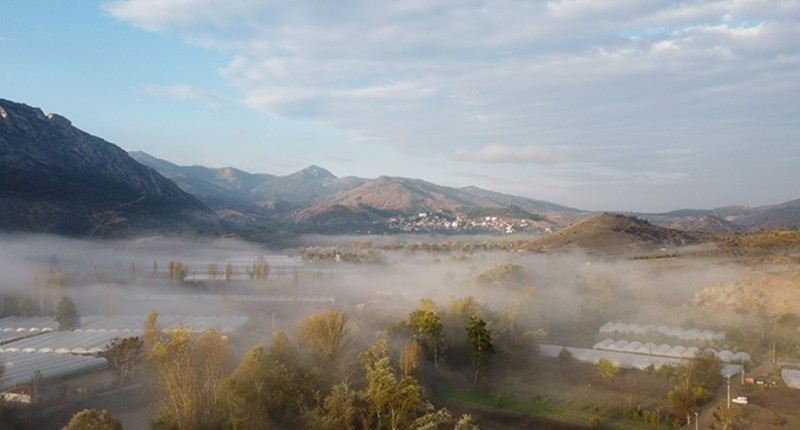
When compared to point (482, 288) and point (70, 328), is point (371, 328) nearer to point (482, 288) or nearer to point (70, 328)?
point (482, 288)

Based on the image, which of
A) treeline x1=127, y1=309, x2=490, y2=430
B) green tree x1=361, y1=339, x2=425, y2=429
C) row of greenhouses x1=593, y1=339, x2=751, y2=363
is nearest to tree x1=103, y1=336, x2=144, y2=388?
treeline x1=127, y1=309, x2=490, y2=430

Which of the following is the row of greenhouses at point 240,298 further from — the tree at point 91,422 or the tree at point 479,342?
the tree at point 91,422

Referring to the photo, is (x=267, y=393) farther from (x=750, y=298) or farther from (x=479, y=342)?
(x=750, y=298)

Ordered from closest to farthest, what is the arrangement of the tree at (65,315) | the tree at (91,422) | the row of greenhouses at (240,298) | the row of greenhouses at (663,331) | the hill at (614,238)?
1. the tree at (91,422)
2. the row of greenhouses at (663,331)
3. the tree at (65,315)
4. the row of greenhouses at (240,298)
5. the hill at (614,238)

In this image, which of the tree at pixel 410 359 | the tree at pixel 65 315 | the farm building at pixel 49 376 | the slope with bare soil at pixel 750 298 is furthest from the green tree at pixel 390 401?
the slope with bare soil at pixel 750 298

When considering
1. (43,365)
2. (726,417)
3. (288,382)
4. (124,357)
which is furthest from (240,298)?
(726,417)

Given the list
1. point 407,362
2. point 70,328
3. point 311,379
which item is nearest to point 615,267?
point 407,362

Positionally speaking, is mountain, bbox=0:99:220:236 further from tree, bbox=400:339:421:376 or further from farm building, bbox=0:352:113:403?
tree, bbox=400:339:421:376
